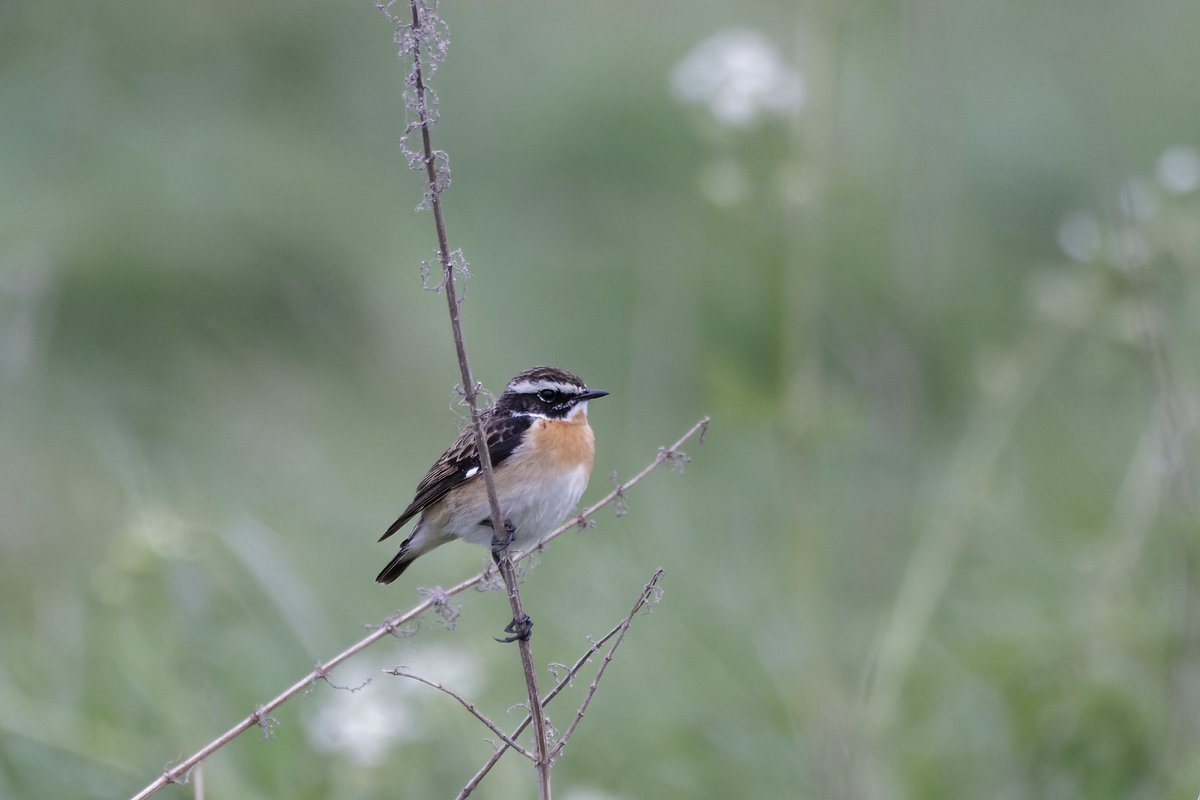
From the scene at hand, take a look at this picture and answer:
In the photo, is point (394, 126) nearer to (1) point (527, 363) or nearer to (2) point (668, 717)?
(1) point (527, 363)

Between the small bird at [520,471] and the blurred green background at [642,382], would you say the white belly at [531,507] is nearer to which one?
the small bird at [520,471]

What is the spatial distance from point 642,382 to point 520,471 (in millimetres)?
3221

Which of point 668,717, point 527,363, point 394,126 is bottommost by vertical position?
point 668,717

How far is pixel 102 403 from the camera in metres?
9.29

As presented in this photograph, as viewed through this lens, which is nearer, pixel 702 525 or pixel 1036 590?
pixel 1036 590

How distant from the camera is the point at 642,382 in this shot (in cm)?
820

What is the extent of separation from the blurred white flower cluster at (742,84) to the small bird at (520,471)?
168cm

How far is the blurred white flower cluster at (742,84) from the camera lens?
20.9ft

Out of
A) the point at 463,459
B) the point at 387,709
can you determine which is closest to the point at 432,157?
the point at 463,459

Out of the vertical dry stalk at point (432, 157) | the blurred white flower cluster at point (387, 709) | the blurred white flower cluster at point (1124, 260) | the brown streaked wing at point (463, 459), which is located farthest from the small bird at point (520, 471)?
the blurred white flower cluster at point (1124, 260)

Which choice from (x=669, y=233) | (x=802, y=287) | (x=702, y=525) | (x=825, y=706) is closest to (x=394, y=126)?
(x=669, y=233)

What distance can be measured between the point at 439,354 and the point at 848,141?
3551mm

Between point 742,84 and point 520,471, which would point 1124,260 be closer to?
Answer: point 742,84

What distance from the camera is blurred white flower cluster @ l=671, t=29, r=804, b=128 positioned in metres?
6.38
